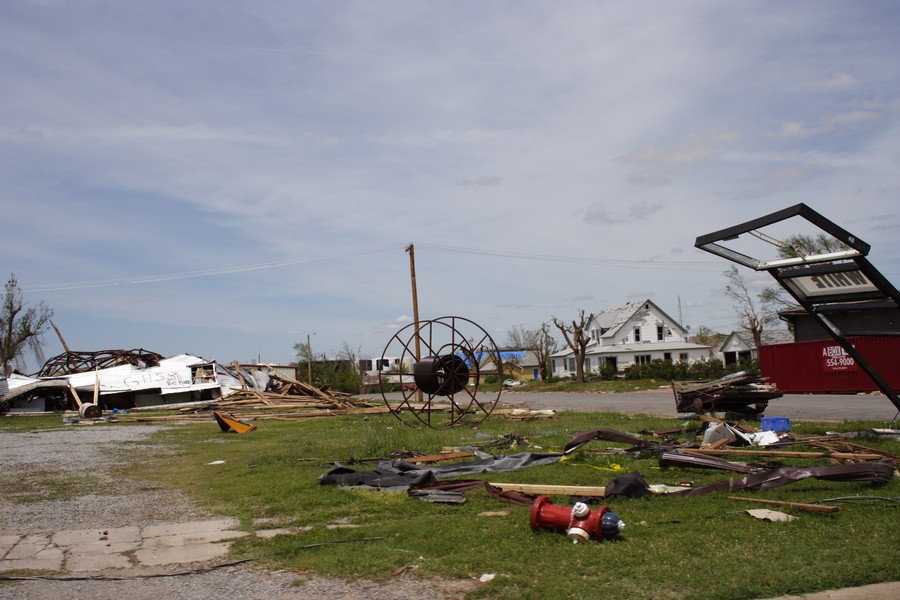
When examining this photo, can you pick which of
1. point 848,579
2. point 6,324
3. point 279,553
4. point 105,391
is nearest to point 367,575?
point 279,553

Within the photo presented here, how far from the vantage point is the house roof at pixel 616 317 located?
222 feet

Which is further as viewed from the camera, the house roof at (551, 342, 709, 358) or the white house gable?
the white house gable

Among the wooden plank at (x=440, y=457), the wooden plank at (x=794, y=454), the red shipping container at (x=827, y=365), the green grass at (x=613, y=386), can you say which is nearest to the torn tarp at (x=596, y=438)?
the wooden plank at (x=794, y=454)

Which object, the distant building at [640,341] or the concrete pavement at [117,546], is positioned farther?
the distant building at [640,341]

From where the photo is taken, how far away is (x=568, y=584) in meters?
4.80

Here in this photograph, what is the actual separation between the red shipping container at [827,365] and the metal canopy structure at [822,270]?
72.5 feet

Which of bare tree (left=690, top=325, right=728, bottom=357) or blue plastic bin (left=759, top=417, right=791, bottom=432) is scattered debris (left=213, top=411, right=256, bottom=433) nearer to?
blue plastic bin (left=759, top=417, right=791, bottom=432)

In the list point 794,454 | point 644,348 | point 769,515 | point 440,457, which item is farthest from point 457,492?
point 644,348

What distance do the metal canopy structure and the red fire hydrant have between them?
11.4ft

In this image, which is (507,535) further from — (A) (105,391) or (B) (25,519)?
(A) (105,391)

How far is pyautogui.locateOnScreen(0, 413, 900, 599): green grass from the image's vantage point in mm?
4789

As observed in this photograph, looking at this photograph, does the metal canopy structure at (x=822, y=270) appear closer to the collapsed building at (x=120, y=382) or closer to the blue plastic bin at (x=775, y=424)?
the blue plastic bin at (x=775, y=424)

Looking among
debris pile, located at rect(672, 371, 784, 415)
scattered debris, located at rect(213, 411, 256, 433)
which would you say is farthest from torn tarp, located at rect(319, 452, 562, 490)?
scattered debris, located at rect(213, 411, 256, 433)

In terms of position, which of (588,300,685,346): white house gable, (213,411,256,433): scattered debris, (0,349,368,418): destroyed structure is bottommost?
(213,411,256,433): scattered debris
